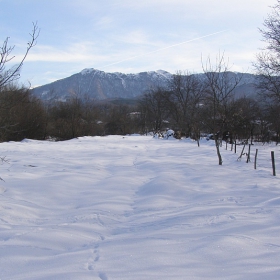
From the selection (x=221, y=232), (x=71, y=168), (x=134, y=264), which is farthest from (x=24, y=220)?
(x=71, y=168)

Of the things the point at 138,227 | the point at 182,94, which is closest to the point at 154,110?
the point at 182,94

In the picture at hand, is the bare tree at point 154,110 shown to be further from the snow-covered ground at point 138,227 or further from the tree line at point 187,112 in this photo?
the snow-covered ground at point 138,227

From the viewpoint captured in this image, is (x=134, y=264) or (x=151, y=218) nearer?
(x=134, y=264)

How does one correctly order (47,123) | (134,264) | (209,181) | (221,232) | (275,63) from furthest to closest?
1. (47,123)
2. (275,63)
3. (209,181)
4. (221,232)
5. (134,264)

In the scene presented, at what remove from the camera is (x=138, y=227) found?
14.1 feet

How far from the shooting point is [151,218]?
4715 millimetres

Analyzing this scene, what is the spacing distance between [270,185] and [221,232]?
13.1 ft

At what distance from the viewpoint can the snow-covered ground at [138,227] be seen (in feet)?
9.10

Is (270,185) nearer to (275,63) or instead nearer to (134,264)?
(134,264)

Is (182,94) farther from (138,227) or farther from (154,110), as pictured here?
(138,227)

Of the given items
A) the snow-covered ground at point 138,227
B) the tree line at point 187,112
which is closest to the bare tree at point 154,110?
the tree line at point 187,112

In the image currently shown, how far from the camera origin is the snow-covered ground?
2.77m

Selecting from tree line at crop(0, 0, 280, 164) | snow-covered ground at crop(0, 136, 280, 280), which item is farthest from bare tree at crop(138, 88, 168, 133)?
snow-covered ground at crop(0, 136, 280, 280)

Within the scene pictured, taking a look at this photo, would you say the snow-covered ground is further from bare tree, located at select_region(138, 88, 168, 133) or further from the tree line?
bare tree, located at select_region(138, 88, 168, 133)
